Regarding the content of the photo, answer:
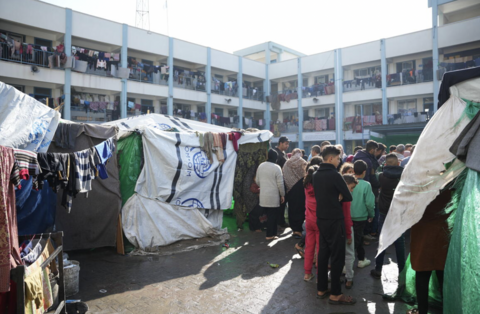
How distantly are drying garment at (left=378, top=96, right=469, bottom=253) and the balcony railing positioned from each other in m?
20.6

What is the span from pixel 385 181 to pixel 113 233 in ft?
16.2

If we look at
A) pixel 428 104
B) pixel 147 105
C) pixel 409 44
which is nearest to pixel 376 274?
pixel 147 105

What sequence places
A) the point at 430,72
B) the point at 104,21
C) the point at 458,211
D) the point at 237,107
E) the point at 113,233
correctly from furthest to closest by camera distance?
the point at 237,107 → the point at 430,72 → the point at 104,21 → the point at 113,233 → the point at 458,211

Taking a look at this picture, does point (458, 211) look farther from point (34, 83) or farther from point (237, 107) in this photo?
point (237, 107)

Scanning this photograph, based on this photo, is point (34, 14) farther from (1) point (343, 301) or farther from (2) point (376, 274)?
(1) point (343, 301)

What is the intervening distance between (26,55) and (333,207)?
20.1 metres

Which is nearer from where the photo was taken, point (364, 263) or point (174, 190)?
point (364, 263)

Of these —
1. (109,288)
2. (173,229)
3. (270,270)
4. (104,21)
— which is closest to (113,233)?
(173,229)

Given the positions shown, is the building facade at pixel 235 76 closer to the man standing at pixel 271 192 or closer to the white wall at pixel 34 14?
the white wall at pixel 34 14

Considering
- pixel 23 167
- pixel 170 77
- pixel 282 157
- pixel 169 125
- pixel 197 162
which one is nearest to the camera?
pixel 23 167

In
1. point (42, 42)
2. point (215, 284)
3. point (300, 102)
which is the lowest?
point (215, 284)

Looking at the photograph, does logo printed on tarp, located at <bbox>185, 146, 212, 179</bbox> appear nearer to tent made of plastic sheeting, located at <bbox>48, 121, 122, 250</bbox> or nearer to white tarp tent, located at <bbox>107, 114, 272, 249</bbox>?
white tarp tent, located at <bbox>107, 114, 272, 249</bbox>

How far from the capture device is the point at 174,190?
6.89 m

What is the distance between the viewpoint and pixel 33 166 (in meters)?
3.22
